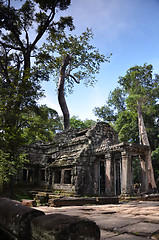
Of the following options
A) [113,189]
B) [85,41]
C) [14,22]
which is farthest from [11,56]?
[85,41]

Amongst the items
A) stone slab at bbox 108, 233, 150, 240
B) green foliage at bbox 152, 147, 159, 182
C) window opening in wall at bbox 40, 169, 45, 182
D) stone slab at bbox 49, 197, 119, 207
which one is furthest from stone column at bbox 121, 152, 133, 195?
green foliage at bbox 152, 147, 159, 182

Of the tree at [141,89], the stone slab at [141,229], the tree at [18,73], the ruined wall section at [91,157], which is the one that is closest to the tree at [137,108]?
the tree at [141,89]

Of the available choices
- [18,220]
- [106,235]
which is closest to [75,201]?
[106,235]

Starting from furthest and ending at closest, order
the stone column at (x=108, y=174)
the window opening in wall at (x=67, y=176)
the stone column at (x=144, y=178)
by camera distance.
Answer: the window opening in wall at (x=67, y=176)
the stone column at (x=144, y=178)
the stone column at (x=108, y=174)

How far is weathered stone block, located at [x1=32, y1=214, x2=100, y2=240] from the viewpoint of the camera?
163 cm

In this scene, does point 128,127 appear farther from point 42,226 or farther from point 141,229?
point 42,226

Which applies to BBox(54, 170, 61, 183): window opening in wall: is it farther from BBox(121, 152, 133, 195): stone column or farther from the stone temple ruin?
BBox(121, 152, 133, 195): stone column

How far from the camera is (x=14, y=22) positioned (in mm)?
13156

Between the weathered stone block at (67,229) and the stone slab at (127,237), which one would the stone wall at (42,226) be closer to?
the weathered stone block at (67,229)

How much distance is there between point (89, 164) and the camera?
1552 centimetres

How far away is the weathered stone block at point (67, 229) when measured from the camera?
1.63 m

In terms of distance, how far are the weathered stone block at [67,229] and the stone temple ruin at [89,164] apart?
1159 cm

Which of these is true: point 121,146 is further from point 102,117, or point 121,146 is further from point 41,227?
point 102,117

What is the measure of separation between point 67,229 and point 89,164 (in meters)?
14.1
